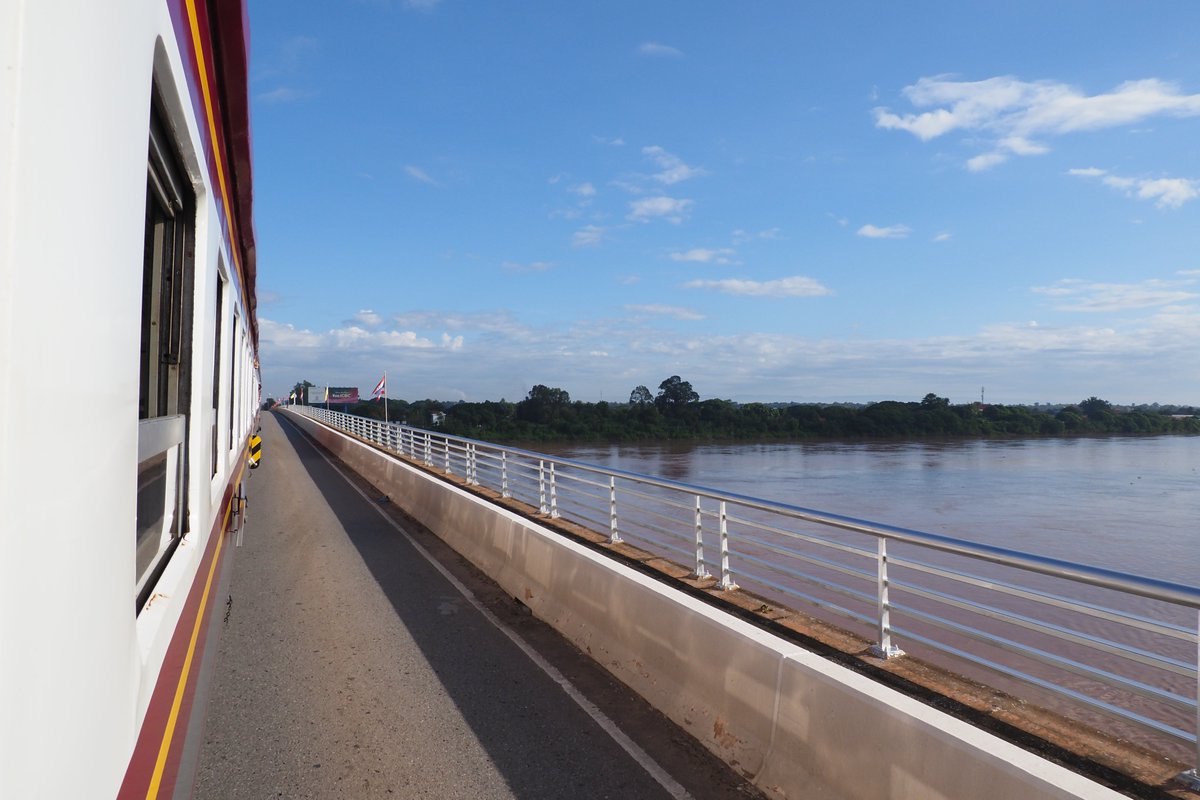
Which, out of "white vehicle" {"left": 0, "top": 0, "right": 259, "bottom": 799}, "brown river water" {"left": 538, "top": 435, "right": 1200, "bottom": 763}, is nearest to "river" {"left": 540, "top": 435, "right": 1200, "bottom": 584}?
"brown river water" {"left": 538, "top": 435, "right": 1200, "bottom": 763}

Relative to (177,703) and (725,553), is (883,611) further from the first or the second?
(177,703)

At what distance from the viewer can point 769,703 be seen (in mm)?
Result: 4016

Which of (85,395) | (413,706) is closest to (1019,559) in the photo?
(413,706)

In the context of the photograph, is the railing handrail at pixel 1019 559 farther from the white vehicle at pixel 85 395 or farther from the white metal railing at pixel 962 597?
the white vehicle at pixel 85 395

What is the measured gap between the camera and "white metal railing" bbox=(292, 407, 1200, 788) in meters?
3.47

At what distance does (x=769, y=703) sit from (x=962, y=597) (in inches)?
383

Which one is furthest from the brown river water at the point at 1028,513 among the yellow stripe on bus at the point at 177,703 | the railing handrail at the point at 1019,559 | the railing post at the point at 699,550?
the yellow stripe on bus at the point at 177,703

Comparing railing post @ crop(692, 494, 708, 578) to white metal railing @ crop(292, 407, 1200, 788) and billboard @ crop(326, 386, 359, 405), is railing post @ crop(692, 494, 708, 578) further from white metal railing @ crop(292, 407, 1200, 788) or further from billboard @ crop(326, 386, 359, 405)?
billboard @ crop(326, 386, 359, 405)

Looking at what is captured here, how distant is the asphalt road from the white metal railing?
1491mm

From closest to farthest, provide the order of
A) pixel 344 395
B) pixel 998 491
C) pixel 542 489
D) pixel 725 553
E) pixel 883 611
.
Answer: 1. pixel 883 611
2. pixel 725 553
3. pixel 542 489
4. pixel 998 491
5. pixel 344 395

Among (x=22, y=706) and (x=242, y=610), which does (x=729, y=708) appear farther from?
(x=242, y=610)

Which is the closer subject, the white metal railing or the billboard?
the white metal railing

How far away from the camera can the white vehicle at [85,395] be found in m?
1.13

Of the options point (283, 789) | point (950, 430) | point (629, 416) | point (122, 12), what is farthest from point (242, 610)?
point (950, 430)
